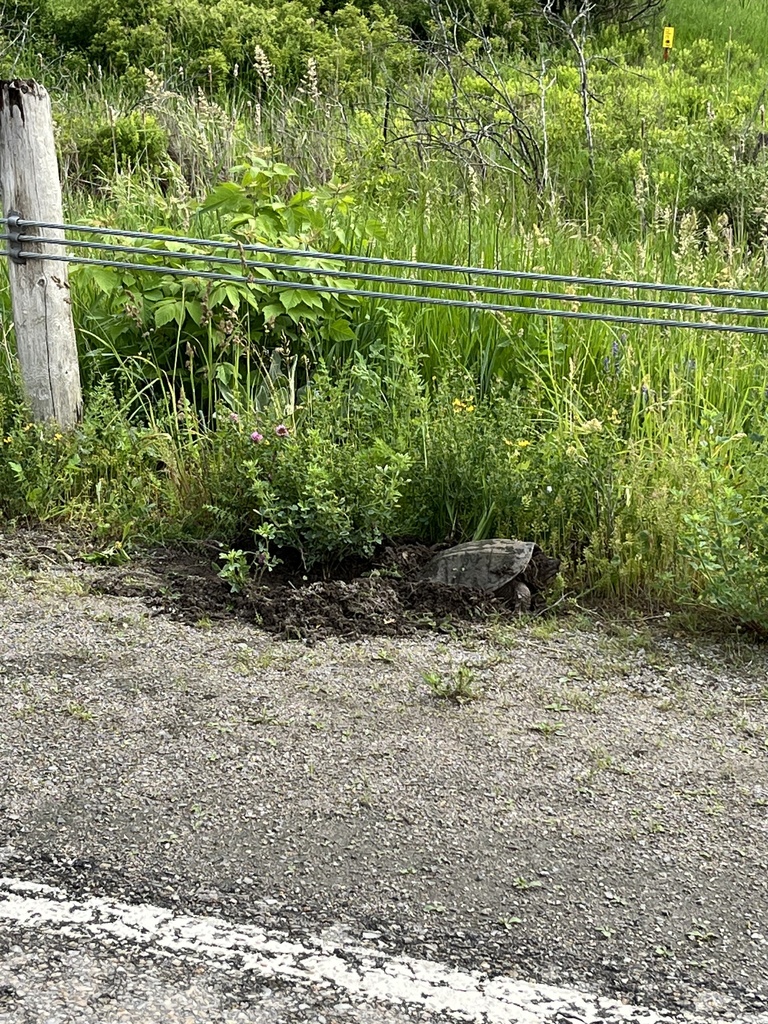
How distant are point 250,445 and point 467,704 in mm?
1716

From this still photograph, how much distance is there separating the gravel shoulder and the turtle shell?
25 centimetres

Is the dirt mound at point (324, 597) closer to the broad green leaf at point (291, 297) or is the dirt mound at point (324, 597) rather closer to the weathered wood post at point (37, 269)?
the weathered wood post at point (37, 269)

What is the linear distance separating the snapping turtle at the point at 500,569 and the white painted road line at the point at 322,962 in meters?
1.91

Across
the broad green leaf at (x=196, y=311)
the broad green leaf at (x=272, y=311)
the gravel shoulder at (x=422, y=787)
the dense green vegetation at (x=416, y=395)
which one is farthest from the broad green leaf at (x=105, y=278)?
the gravel shoulder at (x=422, y=787)

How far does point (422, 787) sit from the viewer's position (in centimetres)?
335

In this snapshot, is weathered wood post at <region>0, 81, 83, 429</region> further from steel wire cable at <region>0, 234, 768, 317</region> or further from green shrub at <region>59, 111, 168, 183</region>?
green shrub at <region>59, 111, 168, 183</region>

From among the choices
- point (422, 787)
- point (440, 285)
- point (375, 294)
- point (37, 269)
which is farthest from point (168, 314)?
point (422, 787)

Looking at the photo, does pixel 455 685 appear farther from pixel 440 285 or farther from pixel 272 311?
pixel 272 311

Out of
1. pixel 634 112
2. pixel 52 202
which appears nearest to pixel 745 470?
pixel 52 202

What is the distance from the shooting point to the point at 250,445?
5.04 meters

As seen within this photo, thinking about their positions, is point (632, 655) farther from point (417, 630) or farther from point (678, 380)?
point (678, 380)

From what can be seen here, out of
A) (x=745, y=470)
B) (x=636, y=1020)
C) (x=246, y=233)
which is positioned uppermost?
(x=246, y=233)

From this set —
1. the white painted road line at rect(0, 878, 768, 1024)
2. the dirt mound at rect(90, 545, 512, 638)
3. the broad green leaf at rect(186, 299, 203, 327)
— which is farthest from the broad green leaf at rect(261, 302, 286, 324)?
the white painted road line at rect(0, 878, 768, 1024)

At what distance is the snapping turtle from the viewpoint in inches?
178
